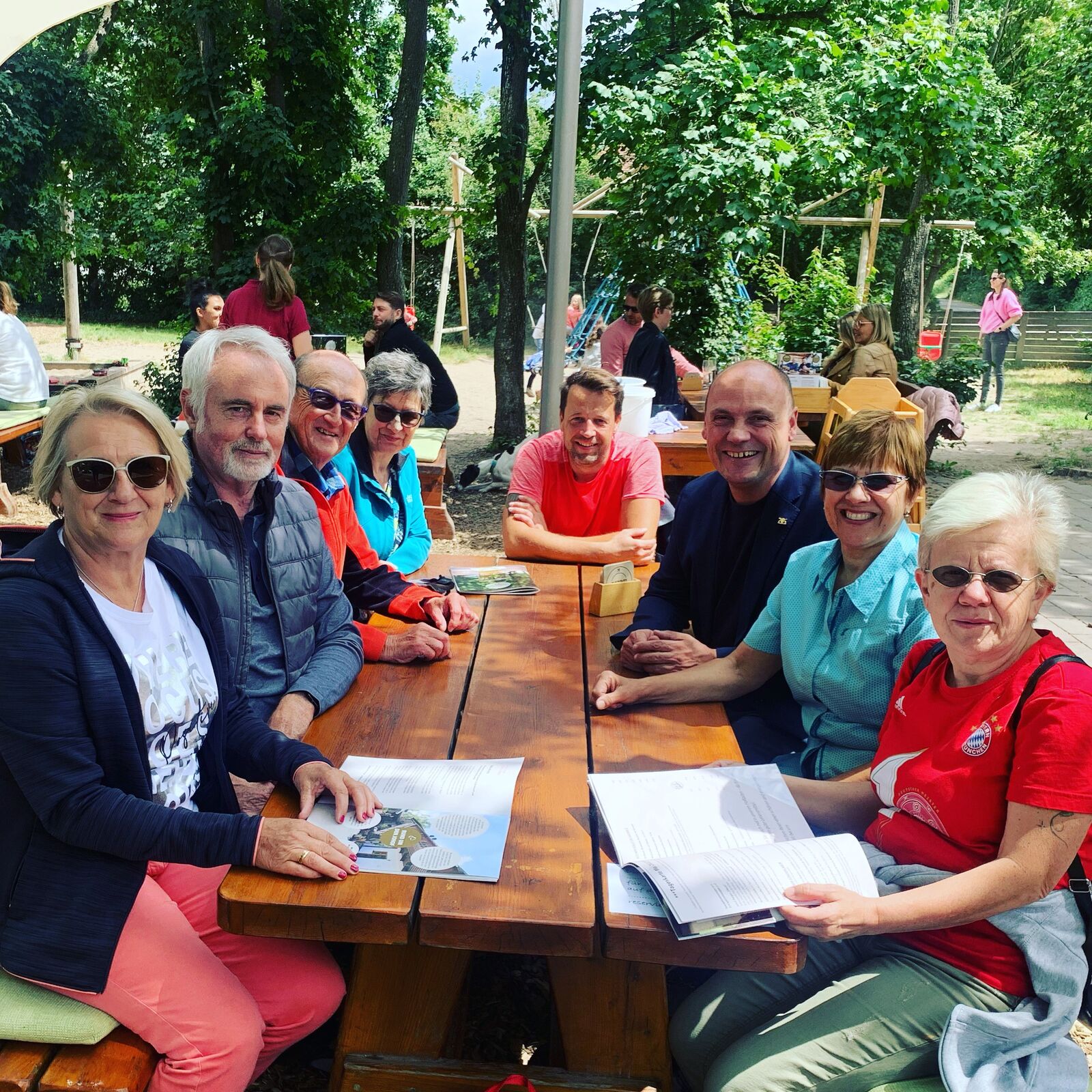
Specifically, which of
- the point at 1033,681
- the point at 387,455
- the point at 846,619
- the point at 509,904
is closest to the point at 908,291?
the point at 387,455

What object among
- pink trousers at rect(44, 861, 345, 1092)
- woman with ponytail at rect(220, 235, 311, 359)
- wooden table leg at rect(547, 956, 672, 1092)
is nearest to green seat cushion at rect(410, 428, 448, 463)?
woman with ponytail at rect(220, 235, 311, 359)

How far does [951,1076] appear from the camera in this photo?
1.80 metres

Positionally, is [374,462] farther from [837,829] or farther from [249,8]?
[249,8]

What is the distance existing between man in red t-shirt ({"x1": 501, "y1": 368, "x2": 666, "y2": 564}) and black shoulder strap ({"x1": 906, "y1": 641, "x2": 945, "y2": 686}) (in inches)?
69.2

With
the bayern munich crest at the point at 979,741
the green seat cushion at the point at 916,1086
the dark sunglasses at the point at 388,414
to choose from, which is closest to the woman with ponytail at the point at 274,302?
the dark sunglasses at the point at 388,414

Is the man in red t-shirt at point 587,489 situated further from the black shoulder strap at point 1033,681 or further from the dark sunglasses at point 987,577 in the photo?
the black shoulder strap at point 1033,681

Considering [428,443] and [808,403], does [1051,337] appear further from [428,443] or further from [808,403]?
[428,443]

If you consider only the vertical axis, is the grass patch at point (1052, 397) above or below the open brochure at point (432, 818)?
below

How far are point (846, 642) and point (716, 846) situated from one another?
0.78 meters

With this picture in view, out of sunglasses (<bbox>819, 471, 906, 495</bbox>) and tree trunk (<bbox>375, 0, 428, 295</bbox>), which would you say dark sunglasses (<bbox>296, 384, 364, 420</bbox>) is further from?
tree trunk (<bbox>375, 0, 428, 295</bbox>)

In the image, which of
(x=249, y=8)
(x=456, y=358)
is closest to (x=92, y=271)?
(x=456, y=358)

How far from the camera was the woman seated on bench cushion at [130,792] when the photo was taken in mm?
1840

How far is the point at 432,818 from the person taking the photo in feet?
6.64

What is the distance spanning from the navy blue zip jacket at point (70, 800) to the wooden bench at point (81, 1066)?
11cm
